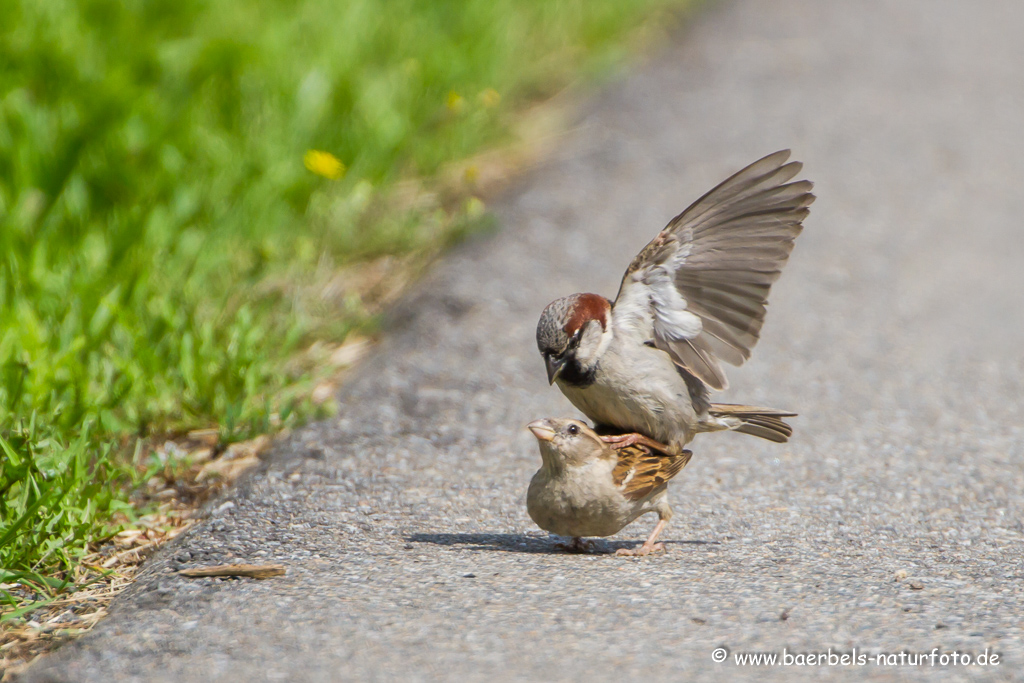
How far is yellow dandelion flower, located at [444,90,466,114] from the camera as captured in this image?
5.52 m

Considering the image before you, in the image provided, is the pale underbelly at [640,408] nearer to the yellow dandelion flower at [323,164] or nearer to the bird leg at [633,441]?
the bird leg at [633,441]

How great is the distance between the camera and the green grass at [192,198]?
374cm

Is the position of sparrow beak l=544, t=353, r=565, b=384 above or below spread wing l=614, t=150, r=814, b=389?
below

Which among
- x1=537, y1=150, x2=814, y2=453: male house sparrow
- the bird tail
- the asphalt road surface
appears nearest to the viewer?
the asphalt road surface

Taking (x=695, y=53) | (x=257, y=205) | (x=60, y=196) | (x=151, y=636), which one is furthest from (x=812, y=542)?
(x=695, y=53)

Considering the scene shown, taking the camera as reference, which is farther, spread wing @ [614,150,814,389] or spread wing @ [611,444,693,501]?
spread wing @ [614,150,814,389]

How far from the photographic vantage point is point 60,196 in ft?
17.1

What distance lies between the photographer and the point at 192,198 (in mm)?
5387

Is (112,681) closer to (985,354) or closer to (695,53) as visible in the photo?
(985,354)

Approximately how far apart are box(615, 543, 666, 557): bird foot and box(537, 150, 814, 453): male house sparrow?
0.32 m

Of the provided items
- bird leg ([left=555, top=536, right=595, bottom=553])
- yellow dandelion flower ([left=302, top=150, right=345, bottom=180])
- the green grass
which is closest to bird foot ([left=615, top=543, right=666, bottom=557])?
bird leg ([left=555, top=536, right=595, bottom=553])

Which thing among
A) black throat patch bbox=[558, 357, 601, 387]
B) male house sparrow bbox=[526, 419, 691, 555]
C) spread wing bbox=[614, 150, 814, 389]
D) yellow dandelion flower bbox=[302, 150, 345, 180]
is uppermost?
yellow dandelion flower bbox=[302, 150, 345, 180]

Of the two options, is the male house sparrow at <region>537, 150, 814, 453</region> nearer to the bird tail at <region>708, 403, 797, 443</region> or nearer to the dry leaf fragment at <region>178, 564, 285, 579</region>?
the bird tail at <region>708, 403, 797, 443</region>

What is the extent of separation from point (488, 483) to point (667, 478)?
0.81 meters
